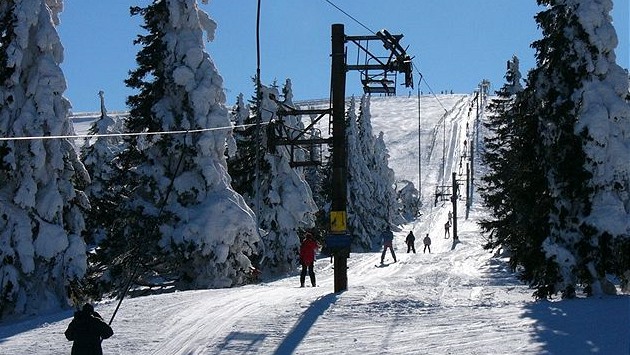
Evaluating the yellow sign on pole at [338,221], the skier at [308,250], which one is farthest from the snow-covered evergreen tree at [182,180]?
the yellow sign on pole at [338,221]

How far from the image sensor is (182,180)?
1021 inches

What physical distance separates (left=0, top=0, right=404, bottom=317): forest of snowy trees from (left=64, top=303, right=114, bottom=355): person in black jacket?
13.8ft

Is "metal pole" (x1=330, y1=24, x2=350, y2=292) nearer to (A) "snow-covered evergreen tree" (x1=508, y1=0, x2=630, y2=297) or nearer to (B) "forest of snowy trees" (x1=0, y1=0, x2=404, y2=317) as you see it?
(B) "forest of snowy trees" (x1=0, y1=0, x2=404, y2=317)

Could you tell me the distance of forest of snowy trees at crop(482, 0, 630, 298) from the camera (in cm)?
1627

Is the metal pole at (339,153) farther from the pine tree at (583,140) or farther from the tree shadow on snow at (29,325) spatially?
the tree shadow on snow at (29,325)

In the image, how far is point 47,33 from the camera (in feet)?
71.4

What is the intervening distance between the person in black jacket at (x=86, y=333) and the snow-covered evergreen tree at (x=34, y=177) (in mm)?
11228

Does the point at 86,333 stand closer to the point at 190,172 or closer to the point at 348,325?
the point at 348,325

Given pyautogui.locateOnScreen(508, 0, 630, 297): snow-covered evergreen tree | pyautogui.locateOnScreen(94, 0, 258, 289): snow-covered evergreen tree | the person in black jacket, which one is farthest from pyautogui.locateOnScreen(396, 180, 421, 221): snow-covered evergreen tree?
the person in black jacket

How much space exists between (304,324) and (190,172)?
42.0 feet

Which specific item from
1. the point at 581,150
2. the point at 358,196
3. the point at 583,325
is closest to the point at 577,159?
the point at 581,150

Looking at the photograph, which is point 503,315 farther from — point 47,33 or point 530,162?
point 47,33

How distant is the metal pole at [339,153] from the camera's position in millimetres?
18594

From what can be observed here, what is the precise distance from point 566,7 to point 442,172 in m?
101
